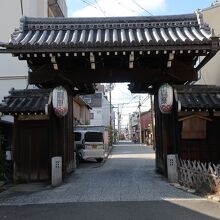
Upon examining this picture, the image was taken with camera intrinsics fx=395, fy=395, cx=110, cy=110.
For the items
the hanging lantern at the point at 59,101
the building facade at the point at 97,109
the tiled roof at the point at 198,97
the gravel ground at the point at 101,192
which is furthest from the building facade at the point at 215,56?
the building facade at the point at 97,109

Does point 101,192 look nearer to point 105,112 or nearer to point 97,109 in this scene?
point 97,109

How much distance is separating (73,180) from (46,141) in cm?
193

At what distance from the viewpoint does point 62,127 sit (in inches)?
637

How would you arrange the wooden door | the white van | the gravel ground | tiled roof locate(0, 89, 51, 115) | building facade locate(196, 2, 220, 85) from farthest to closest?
1. the white van
2. building facade locate(196, 2, 220, 85)
3. the wooden door
4. tiled roof locate(0, 89, 51, 115)
5. the gravel ground

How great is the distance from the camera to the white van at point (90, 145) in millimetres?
28094

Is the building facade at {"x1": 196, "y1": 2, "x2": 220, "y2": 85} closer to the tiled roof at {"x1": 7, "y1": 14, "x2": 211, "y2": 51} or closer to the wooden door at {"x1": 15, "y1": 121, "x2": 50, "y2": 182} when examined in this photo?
the tiled roof at {"x1": 7, "y1": 14, "x2": 211, "y2": 51}

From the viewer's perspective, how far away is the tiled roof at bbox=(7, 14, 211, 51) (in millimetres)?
13539

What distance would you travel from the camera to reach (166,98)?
14664 millimetres

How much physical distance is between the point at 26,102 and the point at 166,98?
5.72 m

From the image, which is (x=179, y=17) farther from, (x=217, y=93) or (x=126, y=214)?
(x=126, y=214)

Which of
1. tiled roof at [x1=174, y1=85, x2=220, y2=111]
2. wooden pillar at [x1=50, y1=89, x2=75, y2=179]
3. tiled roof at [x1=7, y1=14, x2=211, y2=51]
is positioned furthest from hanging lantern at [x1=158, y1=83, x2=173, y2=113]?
wooden pillar at [x1=50, y1=89, x2=75, y2=179]

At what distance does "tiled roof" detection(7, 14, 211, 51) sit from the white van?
13332 millimetres

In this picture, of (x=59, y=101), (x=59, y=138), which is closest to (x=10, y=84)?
(x=59, y=138)

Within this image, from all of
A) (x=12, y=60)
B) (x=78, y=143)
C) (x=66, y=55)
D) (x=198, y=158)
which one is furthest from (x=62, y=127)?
(x=78, y=143)
